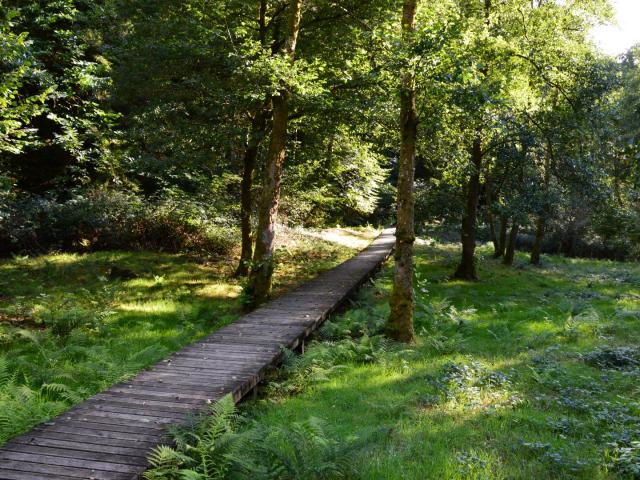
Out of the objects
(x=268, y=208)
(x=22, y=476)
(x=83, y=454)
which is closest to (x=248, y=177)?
(x=268, y=208)

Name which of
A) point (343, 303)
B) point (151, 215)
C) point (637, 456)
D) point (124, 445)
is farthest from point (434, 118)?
point (151, 215)

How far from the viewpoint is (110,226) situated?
715 inches

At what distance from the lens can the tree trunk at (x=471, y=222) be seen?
17438mm

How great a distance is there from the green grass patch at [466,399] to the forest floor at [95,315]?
2.81 meters

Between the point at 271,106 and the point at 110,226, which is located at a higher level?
the point at 271,106

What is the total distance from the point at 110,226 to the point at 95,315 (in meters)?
7.78

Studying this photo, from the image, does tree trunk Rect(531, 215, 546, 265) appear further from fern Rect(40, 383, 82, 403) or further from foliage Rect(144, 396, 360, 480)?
fern Rect(40, 383, 82, 403)

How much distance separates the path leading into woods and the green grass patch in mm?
570

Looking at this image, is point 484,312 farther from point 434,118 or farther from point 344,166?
point 344,166

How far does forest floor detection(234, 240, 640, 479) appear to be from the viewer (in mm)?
5145

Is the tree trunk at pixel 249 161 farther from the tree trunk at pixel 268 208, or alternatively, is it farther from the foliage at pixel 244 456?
the foliage at pixel 244 456

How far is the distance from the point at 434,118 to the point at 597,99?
6.12 m

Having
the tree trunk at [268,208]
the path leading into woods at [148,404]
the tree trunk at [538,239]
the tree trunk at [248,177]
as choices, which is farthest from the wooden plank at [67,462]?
the tree trunk at [538,239]

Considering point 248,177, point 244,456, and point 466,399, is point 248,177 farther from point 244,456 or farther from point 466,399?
point 244,456
